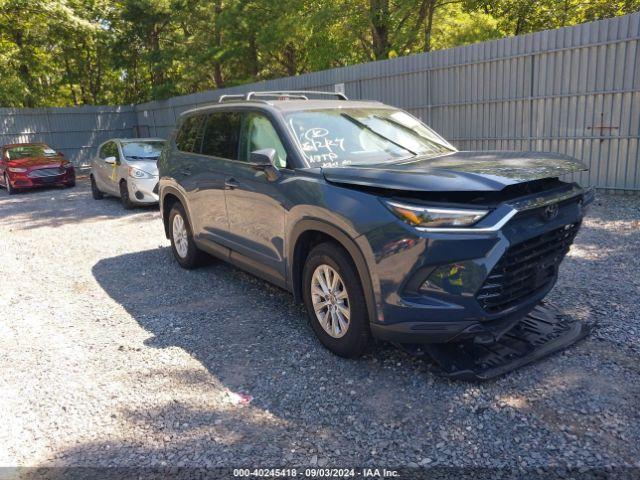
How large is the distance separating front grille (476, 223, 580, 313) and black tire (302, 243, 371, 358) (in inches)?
31.8

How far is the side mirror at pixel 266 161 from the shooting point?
3.99 meters

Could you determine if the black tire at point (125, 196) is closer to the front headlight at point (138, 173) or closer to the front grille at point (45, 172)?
the front headlight at point (138, 173)

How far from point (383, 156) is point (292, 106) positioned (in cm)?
99

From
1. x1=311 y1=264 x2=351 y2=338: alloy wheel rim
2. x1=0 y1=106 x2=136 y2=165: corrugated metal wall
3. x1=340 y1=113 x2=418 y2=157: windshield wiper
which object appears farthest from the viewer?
x1=0 y1=106 x2=136 y2=165: corrugated metal wall

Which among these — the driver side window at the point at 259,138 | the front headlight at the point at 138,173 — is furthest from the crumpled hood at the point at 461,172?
the front headlight at the point at 138,173

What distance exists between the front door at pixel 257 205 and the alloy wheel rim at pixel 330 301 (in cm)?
47

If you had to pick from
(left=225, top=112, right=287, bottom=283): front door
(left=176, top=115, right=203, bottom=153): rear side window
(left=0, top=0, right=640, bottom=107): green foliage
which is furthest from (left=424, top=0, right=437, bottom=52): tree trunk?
(left=225, top=112, right=287, bottom=283): front door

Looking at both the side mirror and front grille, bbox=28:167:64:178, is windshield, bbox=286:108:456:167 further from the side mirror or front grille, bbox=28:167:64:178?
front grille, bbox=28:167:64:178

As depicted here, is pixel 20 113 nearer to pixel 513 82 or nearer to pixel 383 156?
pixel 513 82

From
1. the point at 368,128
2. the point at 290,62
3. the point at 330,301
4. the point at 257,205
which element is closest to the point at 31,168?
the point at 257,205

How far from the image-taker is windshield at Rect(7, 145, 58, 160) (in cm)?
1544

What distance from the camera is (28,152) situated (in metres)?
15.7

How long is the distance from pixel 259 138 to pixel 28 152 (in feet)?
46.1

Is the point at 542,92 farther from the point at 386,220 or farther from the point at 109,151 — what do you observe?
the point at 109,151
